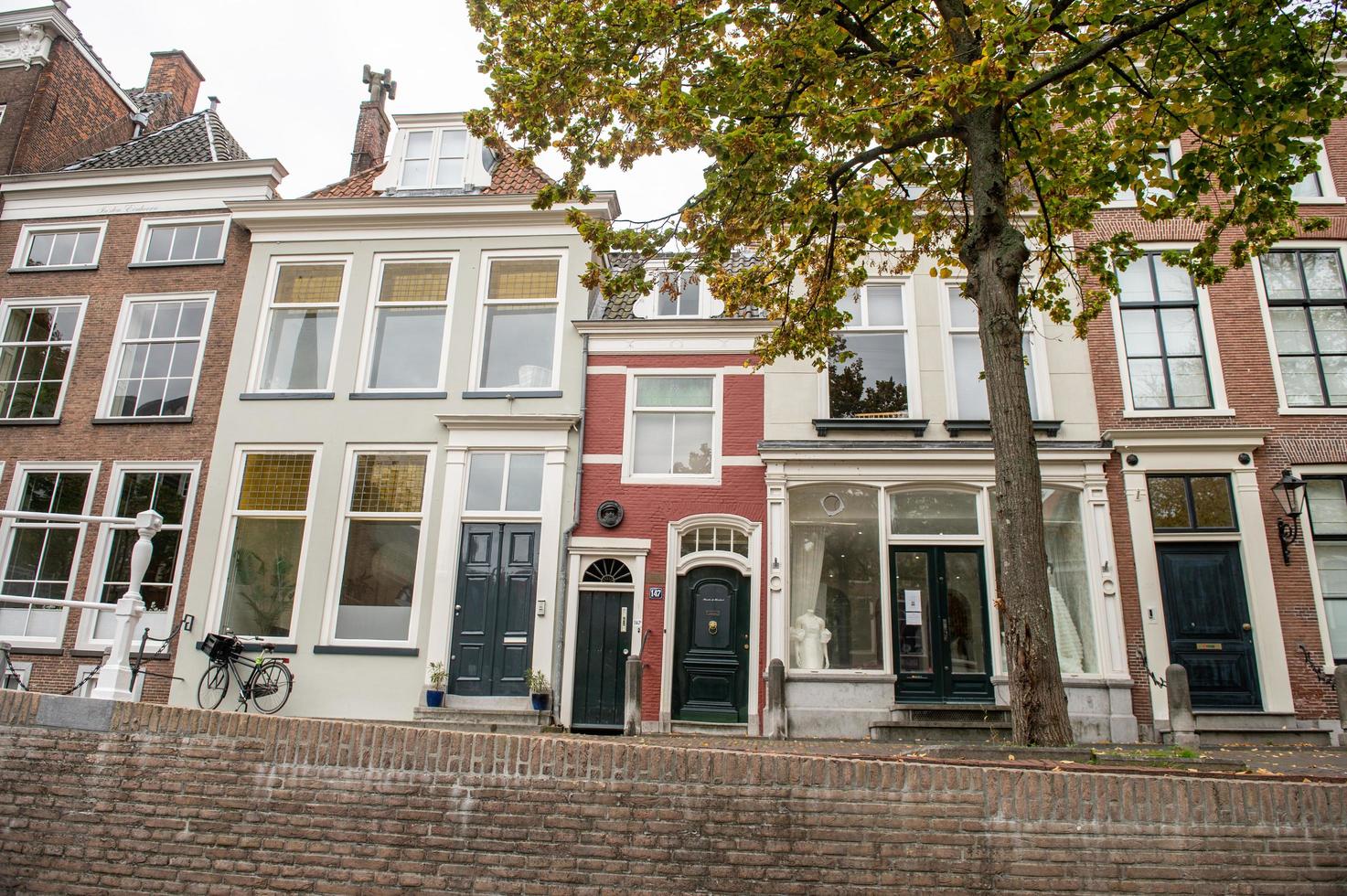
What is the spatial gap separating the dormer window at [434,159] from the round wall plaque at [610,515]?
22.9ft

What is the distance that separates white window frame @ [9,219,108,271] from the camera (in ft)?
54.2

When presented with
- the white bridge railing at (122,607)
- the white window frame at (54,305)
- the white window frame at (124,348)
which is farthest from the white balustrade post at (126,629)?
the white window frame at (54,305)

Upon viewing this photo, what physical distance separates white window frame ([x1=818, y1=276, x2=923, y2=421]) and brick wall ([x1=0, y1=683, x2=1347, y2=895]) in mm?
9099

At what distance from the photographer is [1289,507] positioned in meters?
12.5

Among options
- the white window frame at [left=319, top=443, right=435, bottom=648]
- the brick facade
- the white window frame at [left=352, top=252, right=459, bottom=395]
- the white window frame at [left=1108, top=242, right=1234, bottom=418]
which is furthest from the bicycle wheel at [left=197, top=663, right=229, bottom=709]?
the white window frame at [left=1108, top=242, right=1234, bottom=418]

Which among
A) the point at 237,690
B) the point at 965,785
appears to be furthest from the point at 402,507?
the point at 965,785

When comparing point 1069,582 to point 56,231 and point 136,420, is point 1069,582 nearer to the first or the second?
point 136,420

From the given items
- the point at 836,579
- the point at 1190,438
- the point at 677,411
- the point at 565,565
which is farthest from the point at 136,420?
the point at 1190,438

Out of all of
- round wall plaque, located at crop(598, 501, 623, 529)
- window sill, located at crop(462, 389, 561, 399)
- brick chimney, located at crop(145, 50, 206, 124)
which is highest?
brick chimney, located at crop(145, 50, 206, 124)

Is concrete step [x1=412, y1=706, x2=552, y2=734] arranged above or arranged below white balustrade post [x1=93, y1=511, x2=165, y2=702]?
below

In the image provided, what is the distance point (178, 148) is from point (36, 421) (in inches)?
245

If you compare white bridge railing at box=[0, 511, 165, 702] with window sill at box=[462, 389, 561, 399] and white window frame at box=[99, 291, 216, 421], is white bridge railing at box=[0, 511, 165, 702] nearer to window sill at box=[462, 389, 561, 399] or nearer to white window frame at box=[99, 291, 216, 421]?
window sill at box=[462, 389, 561, 399]

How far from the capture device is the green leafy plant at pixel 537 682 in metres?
12.9

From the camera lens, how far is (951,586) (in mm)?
13039
